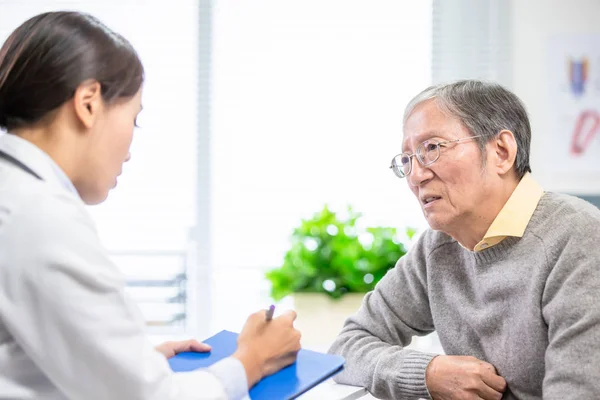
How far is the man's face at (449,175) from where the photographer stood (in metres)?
1.46

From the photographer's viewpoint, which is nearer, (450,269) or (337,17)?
(450,269)

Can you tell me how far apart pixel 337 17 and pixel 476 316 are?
88.6 inches

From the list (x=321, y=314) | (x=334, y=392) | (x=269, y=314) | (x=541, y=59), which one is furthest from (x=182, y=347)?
(x=541, y=59)

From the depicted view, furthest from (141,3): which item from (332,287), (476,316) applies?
(476,316)

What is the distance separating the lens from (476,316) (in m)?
1.47

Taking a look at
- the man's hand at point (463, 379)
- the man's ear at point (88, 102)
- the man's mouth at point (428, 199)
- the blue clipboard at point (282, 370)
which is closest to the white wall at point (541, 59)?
the man's mouth at point (428, 199)

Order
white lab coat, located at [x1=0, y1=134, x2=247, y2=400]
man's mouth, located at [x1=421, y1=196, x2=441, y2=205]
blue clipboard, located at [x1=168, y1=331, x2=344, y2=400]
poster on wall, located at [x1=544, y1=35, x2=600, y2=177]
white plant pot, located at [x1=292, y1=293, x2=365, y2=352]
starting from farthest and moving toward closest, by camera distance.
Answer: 1. poster on wall, located at [x1=544, y1=35, x2=600, y2=177]
2. white plant pot, located at [x1=292, y1=293, x2=365, y2=352]
3. man's mouth, located at [x1=421, y1=196, x2=441, y2=205]
4. blue clipboard, located at [x1=168, y1=331, x2=344, y2=400]
5. white lab coat, located at [x1=0, y1=134, x2=247, y2=400]

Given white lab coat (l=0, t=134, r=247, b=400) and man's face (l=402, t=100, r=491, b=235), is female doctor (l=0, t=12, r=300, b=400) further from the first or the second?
man's face (l=402, t=100, r=491, b=235)

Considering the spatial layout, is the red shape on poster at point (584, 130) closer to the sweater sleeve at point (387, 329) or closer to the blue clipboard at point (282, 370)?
the sweater sleeve at point (387, 329)

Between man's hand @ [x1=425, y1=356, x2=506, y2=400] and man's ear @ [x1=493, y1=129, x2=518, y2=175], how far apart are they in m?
0.41

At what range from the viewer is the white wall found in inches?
130

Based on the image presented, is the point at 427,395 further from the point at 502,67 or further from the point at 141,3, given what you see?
the point at 141,3

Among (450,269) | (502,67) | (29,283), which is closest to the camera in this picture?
(29,283)

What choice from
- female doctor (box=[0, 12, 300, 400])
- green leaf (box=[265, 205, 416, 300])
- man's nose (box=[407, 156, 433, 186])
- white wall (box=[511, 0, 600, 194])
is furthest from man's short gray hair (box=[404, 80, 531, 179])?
white wall (box=[511, 0, 600, 194])
